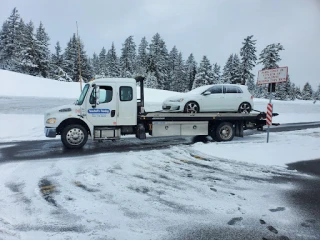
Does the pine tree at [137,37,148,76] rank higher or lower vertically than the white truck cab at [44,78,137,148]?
higher

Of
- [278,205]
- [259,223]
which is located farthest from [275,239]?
[278,205]

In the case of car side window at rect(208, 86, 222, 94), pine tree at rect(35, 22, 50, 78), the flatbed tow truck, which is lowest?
the flatbed tow truck

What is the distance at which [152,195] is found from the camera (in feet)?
→ 16.0

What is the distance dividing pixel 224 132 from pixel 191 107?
1.96 m

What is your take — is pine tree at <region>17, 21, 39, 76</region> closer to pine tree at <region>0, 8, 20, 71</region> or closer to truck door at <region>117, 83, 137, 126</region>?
pine tree at <region>0, 8, 20, 71</region>

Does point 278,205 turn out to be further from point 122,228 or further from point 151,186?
point 122,228

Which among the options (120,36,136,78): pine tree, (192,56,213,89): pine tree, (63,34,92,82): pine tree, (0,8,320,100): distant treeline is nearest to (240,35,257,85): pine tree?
(0,8,320,100): distant treeline

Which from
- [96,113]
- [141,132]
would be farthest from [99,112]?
→ [141,132]

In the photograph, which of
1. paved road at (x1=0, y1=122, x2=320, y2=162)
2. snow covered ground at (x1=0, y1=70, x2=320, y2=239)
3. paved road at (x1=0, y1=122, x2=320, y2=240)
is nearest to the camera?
paved road at (x1=0, y1=122, x2=320, y2=240)

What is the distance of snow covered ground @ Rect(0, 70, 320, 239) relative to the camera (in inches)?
143

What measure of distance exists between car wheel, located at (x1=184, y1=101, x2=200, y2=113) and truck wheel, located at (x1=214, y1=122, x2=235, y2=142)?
132cm

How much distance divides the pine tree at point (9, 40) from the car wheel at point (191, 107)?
142 feet

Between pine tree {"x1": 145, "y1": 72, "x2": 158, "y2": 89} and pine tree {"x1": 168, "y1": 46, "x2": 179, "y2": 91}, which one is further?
pine tree {"x1": 168, "y1": 46, "x2": 179, "y2": 91}

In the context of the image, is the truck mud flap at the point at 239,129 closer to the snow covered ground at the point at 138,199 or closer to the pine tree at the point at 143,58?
the snow covered ground at the point at 138,199
